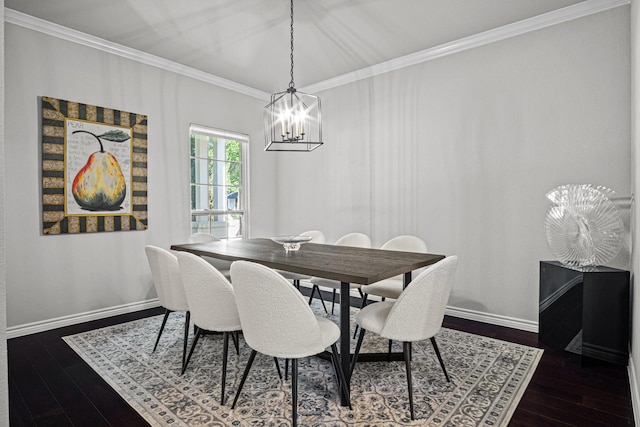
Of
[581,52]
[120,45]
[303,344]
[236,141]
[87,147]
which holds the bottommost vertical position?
[303,344]

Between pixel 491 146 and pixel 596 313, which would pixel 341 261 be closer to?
pixel 596 313

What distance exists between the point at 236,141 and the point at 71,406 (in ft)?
11.7

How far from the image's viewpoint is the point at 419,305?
76.8 inches

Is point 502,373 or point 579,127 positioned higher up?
point 579,127

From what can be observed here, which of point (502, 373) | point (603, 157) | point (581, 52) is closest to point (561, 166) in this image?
point (603, 157)

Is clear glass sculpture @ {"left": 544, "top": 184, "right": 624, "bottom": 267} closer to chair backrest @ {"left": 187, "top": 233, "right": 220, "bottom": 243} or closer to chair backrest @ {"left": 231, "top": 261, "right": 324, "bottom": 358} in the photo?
chair backrest @ {"left": 231, "top": 261, "right": 324, "bottom": 358}

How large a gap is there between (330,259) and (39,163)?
9.07ft

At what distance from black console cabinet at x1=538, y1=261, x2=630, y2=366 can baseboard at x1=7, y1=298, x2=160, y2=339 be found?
3.91m

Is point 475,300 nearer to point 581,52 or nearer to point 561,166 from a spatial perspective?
point 561,166

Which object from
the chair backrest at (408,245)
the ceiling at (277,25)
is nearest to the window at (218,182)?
the ceiling at (277,25)

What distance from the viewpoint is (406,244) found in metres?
3.29

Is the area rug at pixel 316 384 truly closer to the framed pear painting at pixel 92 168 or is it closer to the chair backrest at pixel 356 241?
the chair backrest at pixel 356 241

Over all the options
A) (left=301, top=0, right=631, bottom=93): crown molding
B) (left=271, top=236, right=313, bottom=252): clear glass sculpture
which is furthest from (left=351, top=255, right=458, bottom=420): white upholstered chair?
(left=301, top=0, right=631, bottom=93): crown molding

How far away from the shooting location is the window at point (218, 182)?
178 inches
